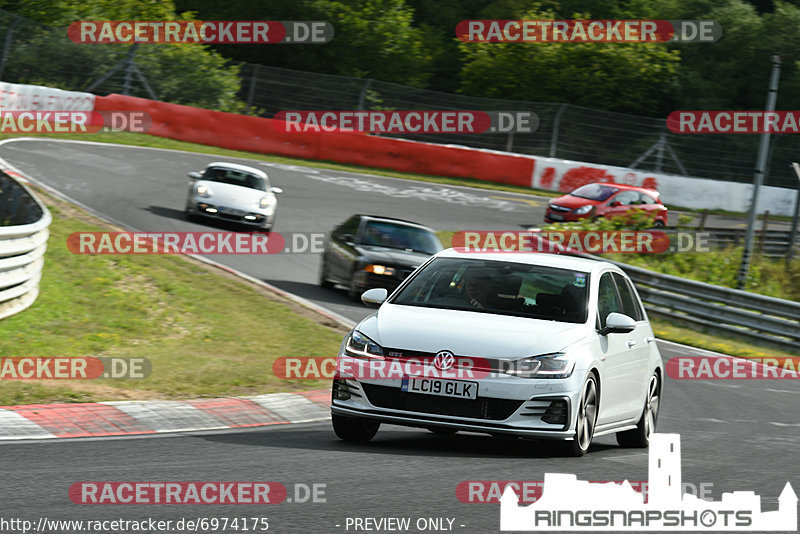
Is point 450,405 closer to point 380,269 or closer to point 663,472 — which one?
point 663,472

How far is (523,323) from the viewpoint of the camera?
8211 millimetres

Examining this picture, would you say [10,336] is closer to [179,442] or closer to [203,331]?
[203,331]

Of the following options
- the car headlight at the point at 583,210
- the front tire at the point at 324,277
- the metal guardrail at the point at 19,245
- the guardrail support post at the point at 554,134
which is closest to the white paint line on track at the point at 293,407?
the metal guardrail at the point at 19,245

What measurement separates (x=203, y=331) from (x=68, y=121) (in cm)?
2171

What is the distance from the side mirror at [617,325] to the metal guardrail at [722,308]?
1257cm

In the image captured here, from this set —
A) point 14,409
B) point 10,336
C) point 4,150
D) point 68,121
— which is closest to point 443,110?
point 68,121

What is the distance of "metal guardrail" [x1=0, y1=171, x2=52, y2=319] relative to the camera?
12695 mm

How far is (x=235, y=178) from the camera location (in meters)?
24.0

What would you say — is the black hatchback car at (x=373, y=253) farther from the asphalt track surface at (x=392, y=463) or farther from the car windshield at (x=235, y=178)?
the asphalt track surface at (x=392, y=463)

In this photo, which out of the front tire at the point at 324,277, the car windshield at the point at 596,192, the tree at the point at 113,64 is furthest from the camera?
the tree at the point at 113,64

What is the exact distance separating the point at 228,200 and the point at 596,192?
11926mm

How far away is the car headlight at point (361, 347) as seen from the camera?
313 inches

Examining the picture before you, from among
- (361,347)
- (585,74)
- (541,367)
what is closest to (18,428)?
(361,347)

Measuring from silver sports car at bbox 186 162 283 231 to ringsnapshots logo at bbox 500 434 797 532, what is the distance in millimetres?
16981
